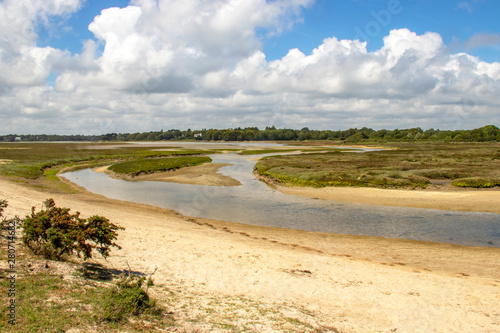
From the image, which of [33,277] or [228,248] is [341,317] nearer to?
[228,248]

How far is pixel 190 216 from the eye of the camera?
2455 cm

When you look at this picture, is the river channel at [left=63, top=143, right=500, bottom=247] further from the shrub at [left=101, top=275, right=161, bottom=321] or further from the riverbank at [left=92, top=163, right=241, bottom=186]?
the shrub at [left=101, top=275, right=161, bottom=321]

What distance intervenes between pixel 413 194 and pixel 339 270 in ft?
74.0

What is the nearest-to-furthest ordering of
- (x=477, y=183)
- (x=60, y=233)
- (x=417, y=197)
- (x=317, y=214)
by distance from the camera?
1. (x=60, y=233)
2. (x=317, y=214)
3. (x=417, y=197)
4. (x=477, y=183)

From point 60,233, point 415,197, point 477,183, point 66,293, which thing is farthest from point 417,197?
point 66,293

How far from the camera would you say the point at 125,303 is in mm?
7852

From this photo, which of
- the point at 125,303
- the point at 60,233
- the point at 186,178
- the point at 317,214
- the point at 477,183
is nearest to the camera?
the point at 125,303

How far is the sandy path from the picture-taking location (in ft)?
30.4

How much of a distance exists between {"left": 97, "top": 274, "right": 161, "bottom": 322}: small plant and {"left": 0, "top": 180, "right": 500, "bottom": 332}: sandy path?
2.37 metres

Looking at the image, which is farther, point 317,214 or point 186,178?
point 186,178

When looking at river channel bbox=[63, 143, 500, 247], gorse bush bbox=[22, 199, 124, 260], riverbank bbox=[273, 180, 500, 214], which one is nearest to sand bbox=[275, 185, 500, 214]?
riverbank bbox=[273, 180, 500, 214]

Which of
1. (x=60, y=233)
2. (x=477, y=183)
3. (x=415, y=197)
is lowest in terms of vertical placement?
(x=415, y=197)

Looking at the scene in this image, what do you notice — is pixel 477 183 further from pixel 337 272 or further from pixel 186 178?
pixel 186 178

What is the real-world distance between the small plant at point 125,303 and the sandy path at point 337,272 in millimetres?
2366
